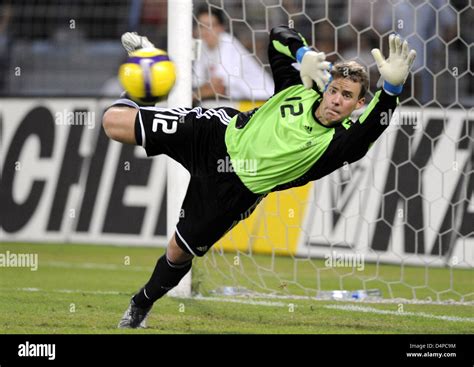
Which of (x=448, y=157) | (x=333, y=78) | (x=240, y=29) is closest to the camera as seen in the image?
(x=333, y=78)

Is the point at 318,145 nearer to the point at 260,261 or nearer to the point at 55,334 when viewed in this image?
the point at 55,334

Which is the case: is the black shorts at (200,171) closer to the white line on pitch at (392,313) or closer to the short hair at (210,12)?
the white line on pitch at (392,313)

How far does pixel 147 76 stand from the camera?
6.64 m

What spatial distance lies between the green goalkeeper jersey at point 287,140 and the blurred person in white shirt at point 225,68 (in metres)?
2.97

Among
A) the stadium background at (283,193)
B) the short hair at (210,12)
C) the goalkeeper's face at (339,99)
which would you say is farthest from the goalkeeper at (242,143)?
the short hair at (210,12)

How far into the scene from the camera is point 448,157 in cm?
1079

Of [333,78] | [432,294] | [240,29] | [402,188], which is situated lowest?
[432,294]

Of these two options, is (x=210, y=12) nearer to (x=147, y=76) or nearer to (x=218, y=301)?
(x=218, y=301)

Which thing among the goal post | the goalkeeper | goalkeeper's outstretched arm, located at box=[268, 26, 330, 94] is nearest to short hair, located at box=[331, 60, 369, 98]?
the goalkeeper

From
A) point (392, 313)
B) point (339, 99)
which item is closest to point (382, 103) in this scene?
point (339, 99)

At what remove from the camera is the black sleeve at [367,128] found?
6.39 metres
